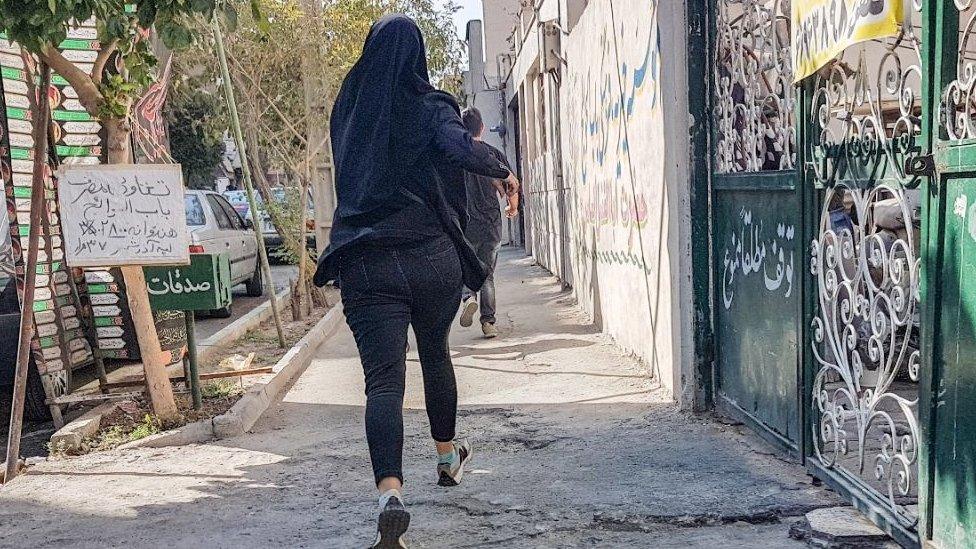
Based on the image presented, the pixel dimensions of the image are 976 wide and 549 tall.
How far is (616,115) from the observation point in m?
7.03

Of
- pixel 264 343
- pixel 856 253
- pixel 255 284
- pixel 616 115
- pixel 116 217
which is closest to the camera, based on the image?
pixel 856 253

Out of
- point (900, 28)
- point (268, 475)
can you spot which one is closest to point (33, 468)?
point (268, 475)

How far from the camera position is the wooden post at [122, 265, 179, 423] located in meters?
5.52

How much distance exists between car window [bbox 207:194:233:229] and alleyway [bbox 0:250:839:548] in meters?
6.93

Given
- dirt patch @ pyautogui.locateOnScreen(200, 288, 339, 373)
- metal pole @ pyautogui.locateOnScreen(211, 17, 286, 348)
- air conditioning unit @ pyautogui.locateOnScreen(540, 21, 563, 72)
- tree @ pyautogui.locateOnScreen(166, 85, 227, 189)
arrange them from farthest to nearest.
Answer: tree @ pyautogui.locateOnScreen(166, 85, 227, 189)
air conditioning unit @ pyautogui.locateOnScreen(540, 21, 563, 72)
dirt patch @ pyautogui.locateOnScreen(200, 288, 339, 373)
metal pole @ pyautogui.locateOnScreen(211, 17, 286, 348)

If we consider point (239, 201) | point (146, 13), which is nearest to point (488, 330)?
point (146, 13)

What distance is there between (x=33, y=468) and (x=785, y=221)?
401 cm

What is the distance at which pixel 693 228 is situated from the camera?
16.5 feet

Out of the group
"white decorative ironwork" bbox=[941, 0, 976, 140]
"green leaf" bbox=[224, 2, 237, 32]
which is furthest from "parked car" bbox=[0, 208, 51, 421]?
"white decorative ironwork" bbox=[941, 0, 976, 140]

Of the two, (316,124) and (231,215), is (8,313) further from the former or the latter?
(231,215)

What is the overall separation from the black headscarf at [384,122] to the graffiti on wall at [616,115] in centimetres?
219

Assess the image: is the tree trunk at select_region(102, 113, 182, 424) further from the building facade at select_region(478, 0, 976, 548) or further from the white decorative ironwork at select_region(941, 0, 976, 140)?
the white decorative ironwork at select_region(941, 0, 976, 140)

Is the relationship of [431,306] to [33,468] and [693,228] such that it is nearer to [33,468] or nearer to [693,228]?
[693,228]

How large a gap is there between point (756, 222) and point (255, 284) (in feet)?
37.3
